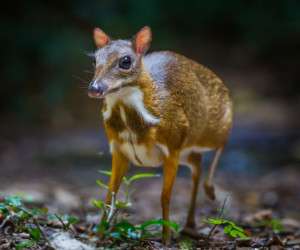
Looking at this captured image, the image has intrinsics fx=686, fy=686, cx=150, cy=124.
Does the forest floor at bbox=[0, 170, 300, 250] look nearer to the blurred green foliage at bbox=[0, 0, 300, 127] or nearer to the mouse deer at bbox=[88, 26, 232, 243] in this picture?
the mouse deer at bbox=[88, 26, 232, 243]

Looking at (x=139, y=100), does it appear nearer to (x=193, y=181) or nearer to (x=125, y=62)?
(x=125, y=62)

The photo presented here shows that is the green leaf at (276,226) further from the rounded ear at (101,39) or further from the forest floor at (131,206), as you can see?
the rounded ear at (101,39)

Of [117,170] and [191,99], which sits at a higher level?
[191,99]

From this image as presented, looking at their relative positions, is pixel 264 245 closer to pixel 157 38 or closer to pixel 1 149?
pixel 1 149

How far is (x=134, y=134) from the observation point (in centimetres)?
534

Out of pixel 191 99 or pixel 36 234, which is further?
pixel 191 99

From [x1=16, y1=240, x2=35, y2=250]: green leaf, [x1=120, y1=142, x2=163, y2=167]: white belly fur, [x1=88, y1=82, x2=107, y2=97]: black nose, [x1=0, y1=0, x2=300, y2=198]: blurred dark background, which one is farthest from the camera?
[x1=0, y1=0, x2=300, y2=198]: blurred dark background

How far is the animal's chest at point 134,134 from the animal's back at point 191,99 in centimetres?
20

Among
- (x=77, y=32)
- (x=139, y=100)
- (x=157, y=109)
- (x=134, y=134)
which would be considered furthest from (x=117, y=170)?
(x=77, y=32)

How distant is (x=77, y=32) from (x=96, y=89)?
9.92 meters

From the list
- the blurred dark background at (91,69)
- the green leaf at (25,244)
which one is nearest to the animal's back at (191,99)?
the green leaf at (25,244)

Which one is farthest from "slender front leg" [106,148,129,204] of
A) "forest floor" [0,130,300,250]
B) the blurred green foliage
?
the blurred green foliage

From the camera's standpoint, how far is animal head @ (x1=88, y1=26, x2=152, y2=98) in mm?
4680

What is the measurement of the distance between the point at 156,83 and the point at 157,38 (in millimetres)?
10097
